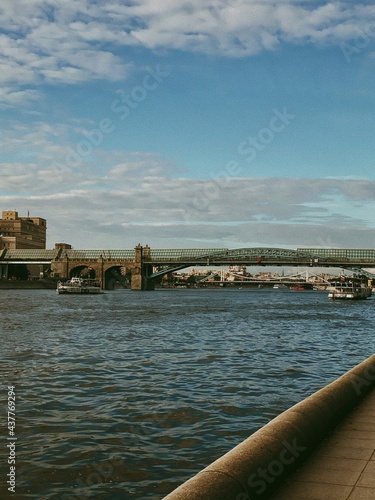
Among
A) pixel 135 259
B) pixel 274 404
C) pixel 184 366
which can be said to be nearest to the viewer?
pixel 274 404

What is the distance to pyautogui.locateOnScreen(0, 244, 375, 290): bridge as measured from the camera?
12500 cm

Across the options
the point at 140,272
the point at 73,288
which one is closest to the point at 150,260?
the point at 140,272

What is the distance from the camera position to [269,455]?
20.1ft

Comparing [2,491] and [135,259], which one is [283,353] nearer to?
[2,491]

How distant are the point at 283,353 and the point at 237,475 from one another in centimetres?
1713

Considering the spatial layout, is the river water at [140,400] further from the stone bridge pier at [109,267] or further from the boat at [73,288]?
the stone bridge pier at [109,267]

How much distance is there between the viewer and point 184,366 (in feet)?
59.9

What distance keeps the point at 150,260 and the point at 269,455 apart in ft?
467

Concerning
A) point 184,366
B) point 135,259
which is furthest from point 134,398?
point 135,259

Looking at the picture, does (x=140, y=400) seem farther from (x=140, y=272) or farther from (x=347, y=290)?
(x=140, y=272)

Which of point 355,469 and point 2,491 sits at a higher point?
point 355,469

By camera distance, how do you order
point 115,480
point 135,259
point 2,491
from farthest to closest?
1. point 135,259
2. point 115,480
3. point 2,491

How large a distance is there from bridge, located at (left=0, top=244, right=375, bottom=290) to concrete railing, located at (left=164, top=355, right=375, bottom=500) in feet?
369

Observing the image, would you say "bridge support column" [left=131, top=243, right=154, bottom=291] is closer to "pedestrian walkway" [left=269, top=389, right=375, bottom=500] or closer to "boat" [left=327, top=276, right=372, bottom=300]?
"boat" [left=327, top=276, right=372, bottom=300]
